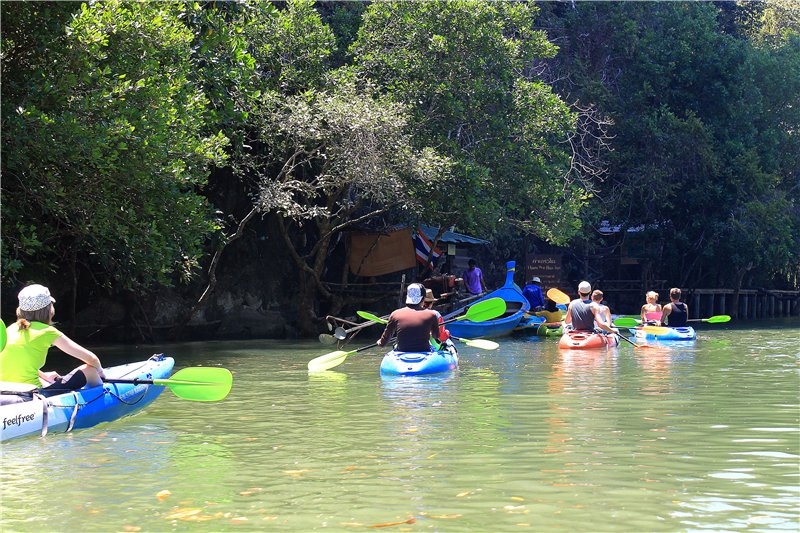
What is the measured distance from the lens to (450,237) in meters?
28.8

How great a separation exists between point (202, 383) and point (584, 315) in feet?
32.6

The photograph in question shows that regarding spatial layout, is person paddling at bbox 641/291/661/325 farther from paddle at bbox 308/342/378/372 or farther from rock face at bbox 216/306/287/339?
rock face at bbox 216/306/287/339

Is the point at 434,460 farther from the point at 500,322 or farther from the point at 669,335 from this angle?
the point at 500,322

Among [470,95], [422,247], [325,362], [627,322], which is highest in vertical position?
[470,95]

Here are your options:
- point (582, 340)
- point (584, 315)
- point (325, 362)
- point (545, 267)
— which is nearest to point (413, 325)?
point (325, 362)

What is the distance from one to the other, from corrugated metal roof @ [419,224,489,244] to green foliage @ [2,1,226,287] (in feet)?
40.8

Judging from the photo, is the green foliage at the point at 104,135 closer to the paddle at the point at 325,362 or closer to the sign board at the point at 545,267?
the paddle at the point at 325,362

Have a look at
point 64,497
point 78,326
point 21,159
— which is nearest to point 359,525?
point 64,497

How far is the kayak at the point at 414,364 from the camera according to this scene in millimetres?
14039

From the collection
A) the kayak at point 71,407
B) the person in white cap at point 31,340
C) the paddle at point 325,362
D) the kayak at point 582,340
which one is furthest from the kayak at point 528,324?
the person in white cap at point 31,340

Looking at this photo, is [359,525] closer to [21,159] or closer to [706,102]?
[21,159]

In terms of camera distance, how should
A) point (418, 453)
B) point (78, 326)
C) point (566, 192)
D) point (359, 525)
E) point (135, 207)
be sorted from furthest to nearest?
point (566, 192), point (78, 326), point (135, 207), point (418, 453), point (359, 525)

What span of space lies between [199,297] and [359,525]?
18.3 m

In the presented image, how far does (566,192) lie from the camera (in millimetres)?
27312
